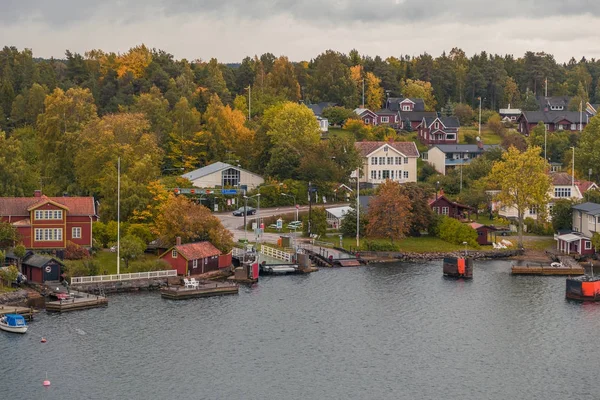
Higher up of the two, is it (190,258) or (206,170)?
(206,170)

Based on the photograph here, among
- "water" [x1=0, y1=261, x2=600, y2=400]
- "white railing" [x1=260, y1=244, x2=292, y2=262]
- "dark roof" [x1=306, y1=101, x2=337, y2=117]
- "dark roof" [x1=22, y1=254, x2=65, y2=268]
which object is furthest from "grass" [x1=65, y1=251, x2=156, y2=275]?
"dark roof" [x1=306, y1=101, x2=337, y2=117]

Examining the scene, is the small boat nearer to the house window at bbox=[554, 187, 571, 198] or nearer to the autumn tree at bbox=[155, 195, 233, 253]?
the autumn tree at bbox=[155, 195, 233, 253]

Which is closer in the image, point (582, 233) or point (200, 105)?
point (582, 233)

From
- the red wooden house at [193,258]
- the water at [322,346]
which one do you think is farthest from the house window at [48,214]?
the water at [322,346]

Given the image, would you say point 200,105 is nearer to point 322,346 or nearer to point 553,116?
point 553,116

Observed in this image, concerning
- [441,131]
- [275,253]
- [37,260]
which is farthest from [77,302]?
[441,131]

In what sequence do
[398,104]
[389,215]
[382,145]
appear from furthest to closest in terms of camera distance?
[398,104]
[382,145]
[389,215]

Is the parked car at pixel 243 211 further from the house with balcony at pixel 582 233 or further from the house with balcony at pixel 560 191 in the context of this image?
the house with balcony at pixel 582 233
